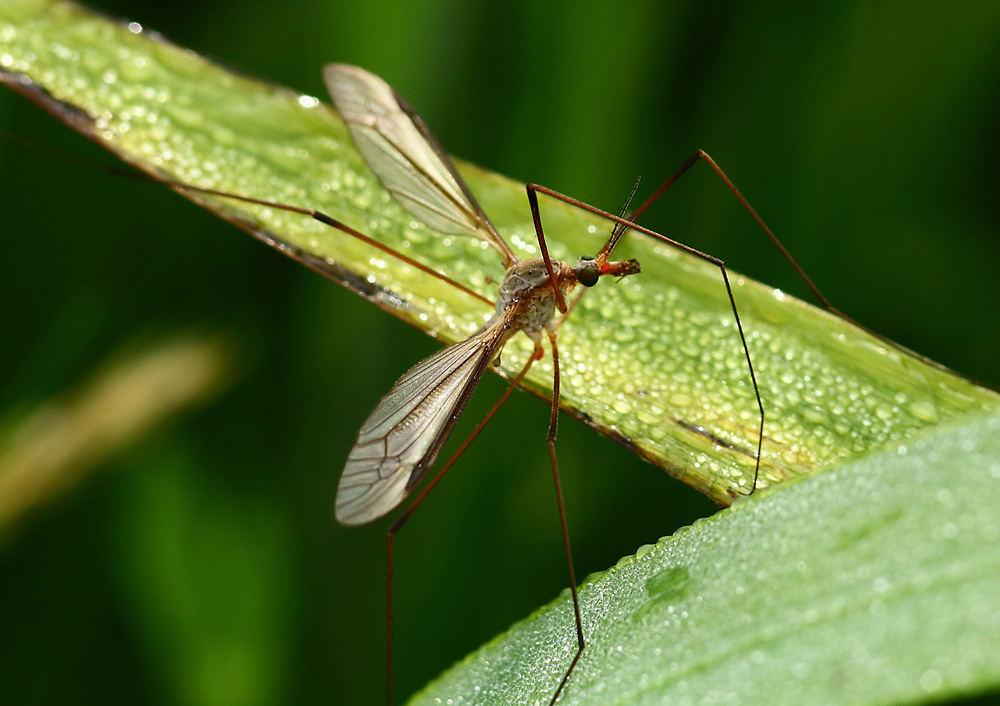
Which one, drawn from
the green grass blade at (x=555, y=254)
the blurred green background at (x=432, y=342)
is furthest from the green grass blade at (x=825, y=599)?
the blurred green background at (x=432, y=342)

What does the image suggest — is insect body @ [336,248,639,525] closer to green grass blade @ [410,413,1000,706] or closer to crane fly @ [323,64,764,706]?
crane fly @ [323,64,764,706]

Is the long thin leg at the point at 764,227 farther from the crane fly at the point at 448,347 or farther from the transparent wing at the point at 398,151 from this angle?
the transparent wing at the point at 398,151

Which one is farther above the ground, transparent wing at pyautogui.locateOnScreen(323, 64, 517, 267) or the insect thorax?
transparent wing at pyautogui.locateOnScreen(323, 64, 517, 267)

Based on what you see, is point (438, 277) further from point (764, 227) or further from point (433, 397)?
point (764, 227)

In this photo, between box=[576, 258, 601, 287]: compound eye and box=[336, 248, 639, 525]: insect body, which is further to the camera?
box=[576, 258, 601, 287]: compound eye

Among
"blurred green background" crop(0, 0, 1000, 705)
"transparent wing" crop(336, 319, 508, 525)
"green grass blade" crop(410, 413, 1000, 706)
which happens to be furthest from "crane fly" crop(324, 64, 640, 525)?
"green grass blade" crop(410, 413, 1000, 706)

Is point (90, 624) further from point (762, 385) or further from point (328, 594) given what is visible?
point (762, 385)

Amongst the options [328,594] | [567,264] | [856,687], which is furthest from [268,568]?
[856,687]
